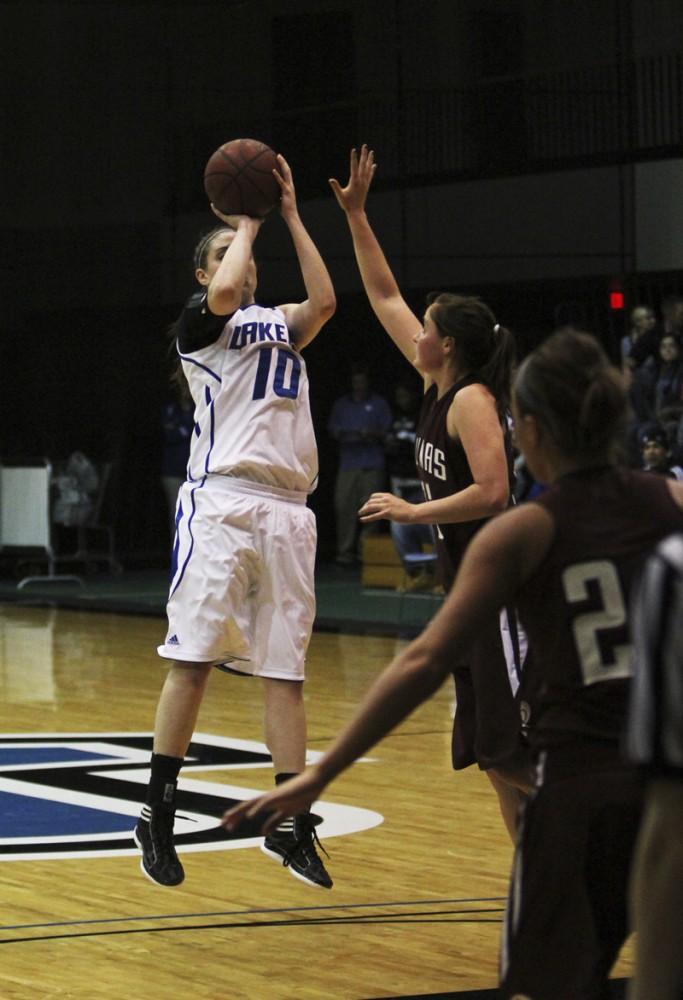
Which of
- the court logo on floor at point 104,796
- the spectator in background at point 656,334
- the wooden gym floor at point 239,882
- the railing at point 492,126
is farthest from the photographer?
the railing at point 492,126

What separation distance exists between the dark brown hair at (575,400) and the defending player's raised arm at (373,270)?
6.89 ft

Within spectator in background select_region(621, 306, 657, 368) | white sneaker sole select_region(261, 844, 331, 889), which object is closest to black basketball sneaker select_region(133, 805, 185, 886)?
white sneaker sole select_region(261, 844, 331, 889)

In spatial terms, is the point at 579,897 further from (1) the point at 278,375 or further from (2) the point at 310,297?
(2) the point at 310,297

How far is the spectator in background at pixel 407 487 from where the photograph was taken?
12.8 meters

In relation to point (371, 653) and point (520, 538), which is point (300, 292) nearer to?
point (371, 653)

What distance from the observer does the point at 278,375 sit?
15.5ft

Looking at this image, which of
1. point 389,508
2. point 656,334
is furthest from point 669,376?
point 389,508

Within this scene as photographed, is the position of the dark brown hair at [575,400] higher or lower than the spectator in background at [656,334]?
lower

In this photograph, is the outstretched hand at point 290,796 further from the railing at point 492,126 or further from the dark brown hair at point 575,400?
the railing at point 492,126

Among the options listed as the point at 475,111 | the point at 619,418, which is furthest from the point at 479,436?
the point at 475,111

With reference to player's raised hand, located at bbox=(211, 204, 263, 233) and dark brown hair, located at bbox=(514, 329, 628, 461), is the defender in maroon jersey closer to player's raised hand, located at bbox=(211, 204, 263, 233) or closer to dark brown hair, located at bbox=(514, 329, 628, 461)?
dark brown hair, located at bbox=(514, 329, 628, 461)

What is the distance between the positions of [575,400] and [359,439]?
1390 cm

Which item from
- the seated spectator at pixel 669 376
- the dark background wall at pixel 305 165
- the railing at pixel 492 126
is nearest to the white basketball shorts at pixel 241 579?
the seated spectator at pixel 669 376

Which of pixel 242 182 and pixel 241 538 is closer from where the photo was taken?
pixel 241 538
